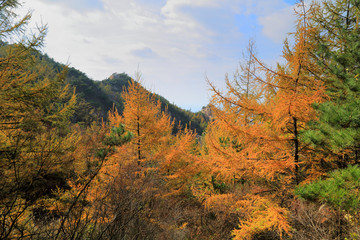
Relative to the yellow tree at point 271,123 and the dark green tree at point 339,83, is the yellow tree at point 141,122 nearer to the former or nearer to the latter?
the yellow tree at point 271,123

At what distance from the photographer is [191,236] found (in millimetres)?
8508

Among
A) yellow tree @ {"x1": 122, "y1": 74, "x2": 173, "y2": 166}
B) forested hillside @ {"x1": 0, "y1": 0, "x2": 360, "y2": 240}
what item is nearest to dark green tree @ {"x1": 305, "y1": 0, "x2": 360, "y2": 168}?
forested hillside @ {"x1": 0, "y1": 0, "x2": 360, "y2": 240}

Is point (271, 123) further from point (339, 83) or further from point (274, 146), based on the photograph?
point (339, 83)

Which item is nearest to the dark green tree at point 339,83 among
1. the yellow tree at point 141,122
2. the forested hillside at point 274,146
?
the forested hillside at point 274,146

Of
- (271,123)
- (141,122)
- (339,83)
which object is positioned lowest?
(141,122)

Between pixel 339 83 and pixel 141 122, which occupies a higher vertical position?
pixel 339 83

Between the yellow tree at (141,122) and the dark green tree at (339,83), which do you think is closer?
the dark green tree at (339,83)

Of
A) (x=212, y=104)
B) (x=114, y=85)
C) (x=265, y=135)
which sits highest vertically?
(x=114, y=85)

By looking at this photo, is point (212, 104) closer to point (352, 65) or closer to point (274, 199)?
point (274, 199)

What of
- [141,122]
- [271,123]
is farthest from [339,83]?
[141,122]

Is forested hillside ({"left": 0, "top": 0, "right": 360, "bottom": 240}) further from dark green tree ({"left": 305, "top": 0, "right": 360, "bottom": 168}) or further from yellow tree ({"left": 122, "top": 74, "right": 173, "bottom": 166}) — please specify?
yellow tree ({"left": 122, "top": 74, "right": 173, "bottom": 166})

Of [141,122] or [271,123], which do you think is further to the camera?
[141,122]

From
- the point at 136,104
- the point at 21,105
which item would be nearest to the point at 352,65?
the point at 136,104

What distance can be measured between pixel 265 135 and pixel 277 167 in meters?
0.92
